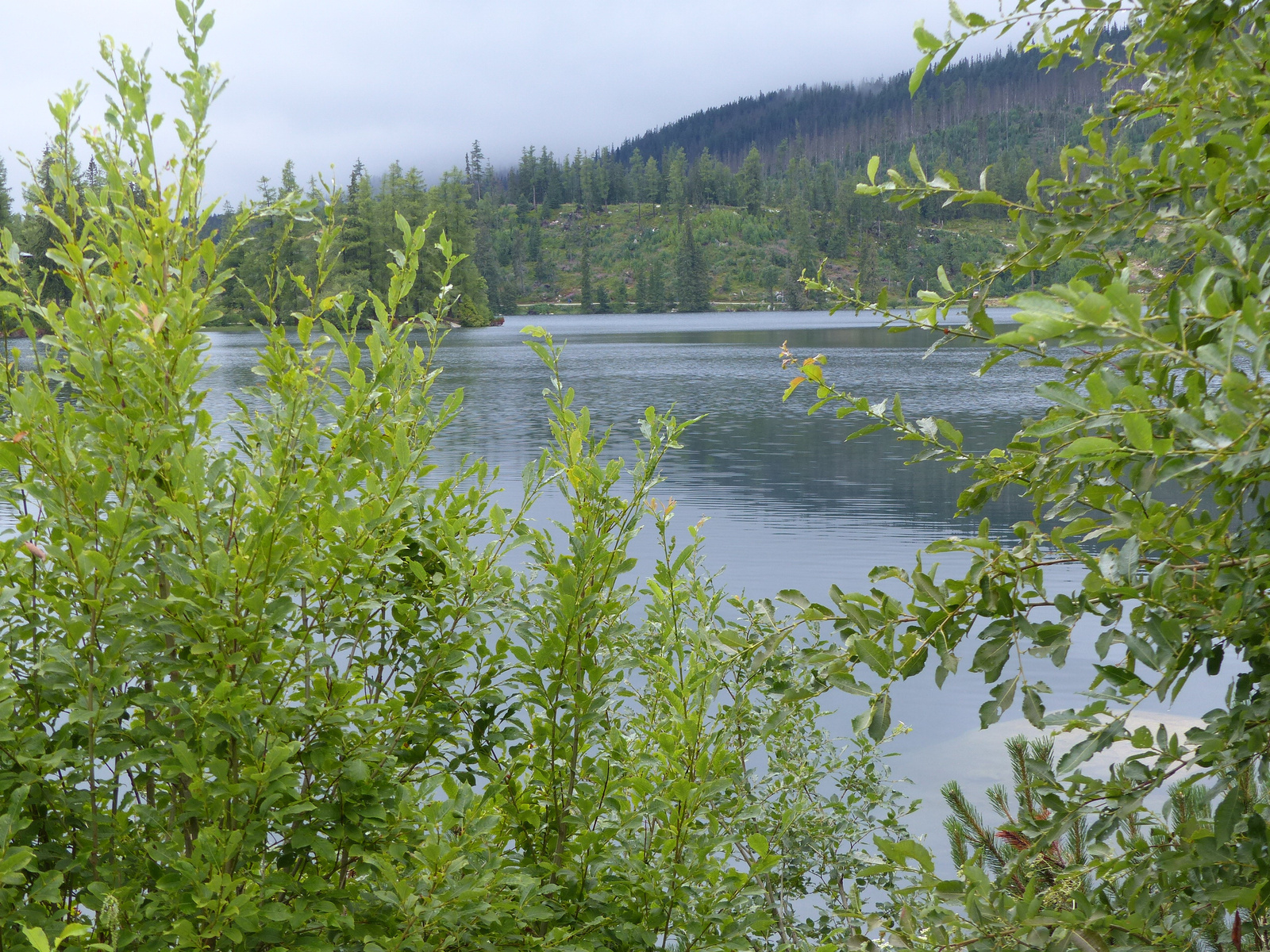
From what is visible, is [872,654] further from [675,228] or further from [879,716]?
[675,228]

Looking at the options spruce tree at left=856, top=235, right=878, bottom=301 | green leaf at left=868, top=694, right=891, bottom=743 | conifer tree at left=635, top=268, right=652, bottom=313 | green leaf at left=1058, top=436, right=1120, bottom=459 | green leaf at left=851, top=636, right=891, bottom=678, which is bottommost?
green leaf at left=868, top=694, right=891, bottom=743

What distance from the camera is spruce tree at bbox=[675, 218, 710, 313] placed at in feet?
353

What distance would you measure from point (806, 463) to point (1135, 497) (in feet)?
49.7

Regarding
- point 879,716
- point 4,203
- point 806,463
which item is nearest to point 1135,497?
point 879,716

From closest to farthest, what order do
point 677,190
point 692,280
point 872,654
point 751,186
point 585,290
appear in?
point 872,654 → point 692,280 → point 585,290 → point 677,190 → point 751,186

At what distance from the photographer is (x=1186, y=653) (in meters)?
1.28

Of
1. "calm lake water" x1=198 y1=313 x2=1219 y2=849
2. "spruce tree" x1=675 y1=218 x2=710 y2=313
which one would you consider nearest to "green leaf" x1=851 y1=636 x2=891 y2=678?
"calm lake water" x1=198 y1=313 x2=1219 y2=849

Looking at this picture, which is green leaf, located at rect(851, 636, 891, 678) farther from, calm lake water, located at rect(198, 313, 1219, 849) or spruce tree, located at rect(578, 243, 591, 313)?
spruce tree, located at rect(578, 243, 591, 313)

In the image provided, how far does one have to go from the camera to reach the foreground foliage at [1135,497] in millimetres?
1070

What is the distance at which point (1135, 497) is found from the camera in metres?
1.30

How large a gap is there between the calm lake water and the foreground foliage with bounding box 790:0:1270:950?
1.40 meters

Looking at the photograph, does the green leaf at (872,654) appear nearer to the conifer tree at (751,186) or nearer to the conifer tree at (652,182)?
the conifer tree at (751,186)

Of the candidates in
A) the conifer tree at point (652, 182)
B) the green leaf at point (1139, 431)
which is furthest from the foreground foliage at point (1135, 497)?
the conifer tree at point (652, 182)

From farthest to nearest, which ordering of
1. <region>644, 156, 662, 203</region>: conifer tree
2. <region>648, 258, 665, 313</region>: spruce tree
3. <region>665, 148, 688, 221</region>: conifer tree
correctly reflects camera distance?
1. <region>644, 156, 662, 203</region>: conifer tree
2. <region>665, 148, 688, 221</region>: conifer tree
3. <region>648, 258, 665, 313</region>: spruce tree
